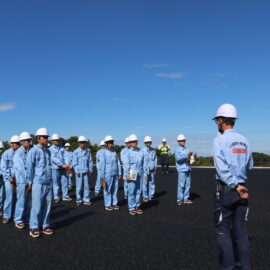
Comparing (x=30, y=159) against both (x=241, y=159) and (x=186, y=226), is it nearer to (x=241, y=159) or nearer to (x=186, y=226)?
(x=186, y=226)

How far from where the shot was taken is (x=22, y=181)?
6.71m

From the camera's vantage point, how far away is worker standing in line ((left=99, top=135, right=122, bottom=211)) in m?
8.90

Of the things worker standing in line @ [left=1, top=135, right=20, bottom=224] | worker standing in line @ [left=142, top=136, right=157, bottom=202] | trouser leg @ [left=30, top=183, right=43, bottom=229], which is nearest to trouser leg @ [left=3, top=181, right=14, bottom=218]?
worker standing in line @ [left=1, top=135, right=20, bottom=224]

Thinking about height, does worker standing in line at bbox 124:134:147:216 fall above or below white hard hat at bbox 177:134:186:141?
below

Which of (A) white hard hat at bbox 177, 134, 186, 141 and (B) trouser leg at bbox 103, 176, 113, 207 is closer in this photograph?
(B) trouser leg at bbox 103, 176, 113, 207

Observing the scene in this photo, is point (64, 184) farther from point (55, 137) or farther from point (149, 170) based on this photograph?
point (149, 170)

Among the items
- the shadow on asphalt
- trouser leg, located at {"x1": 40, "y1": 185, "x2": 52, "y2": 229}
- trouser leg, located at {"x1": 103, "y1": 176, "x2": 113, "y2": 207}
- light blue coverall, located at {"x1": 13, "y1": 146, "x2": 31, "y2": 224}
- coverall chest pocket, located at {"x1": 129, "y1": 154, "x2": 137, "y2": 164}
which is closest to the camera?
trouser leg, located at {"x1": 40, "y1": 185, "x2": 52, "y2": 229}

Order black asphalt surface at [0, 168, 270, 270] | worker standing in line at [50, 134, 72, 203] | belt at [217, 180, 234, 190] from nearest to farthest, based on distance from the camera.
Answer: belt at [217, 180, 234, 190]
black asphalt surface at [0, 168, 270, 270]
worker standing in line at [50, 134, 72, 203]

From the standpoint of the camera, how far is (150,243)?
18.4ft

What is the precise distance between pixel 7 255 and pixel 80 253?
1259mm

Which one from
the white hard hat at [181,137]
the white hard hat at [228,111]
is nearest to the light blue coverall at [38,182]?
the white hard hat at [228,111]

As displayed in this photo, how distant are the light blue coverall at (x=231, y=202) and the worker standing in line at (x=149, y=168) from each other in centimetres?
657

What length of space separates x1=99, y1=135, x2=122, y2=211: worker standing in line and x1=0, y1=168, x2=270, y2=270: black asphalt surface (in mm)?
330

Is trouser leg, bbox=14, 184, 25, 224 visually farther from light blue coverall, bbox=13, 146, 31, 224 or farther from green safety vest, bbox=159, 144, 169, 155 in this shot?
green safety vest, bbox=159, 144, 169, 155
